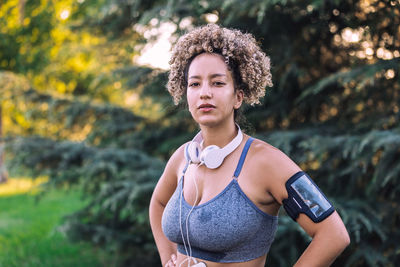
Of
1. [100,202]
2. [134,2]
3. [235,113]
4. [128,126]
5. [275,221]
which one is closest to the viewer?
[275,221]

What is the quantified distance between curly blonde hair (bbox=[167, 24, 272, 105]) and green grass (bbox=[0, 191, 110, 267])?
3401 millimetres

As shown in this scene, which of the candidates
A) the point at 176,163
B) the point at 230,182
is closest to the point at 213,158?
the point at 230,182

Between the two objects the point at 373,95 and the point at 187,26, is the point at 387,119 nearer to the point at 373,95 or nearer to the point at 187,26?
the point at 373,95

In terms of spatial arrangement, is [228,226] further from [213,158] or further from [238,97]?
[238,97]

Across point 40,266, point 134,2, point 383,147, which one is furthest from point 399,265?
point 40,266

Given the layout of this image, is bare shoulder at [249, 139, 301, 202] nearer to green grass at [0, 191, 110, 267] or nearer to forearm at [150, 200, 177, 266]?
forearm at [150, 200, 177, 266]

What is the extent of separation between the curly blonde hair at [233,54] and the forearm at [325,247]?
671mm

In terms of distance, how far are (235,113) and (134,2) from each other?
3.60 meters

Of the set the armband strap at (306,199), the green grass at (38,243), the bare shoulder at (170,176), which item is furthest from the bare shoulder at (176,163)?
the green grass at (38,243)

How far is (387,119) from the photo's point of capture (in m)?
→ 3.75

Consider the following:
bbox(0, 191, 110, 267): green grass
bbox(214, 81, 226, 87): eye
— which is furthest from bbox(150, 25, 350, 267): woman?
bbox(0, 191, 110, 267): green grass

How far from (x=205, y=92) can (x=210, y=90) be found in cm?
2

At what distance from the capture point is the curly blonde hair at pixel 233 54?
1.83m

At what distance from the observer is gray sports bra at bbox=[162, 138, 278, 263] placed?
5.52 feet
